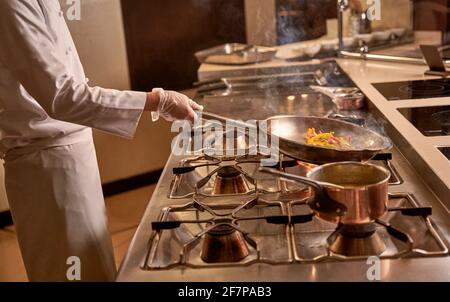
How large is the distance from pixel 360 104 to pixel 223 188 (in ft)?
2.53

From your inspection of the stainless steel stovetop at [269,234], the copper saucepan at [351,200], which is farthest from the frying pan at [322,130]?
the copper saucepan at [351,200]

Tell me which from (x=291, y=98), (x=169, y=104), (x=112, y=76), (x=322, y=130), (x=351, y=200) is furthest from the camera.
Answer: (x=112, y=76)

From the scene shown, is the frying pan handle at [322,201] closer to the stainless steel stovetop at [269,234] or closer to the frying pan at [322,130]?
the stainless steel stovetop at [269,234]

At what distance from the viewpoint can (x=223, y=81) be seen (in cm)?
227

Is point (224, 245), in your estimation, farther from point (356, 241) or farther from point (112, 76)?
point (112, 76)

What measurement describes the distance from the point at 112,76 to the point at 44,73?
1.84 m

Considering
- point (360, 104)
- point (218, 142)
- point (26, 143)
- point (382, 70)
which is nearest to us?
point (26, 143)

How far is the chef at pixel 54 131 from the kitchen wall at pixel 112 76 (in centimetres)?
145

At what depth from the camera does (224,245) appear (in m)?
0.93

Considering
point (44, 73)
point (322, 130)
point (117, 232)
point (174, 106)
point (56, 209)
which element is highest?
point (44, 73)

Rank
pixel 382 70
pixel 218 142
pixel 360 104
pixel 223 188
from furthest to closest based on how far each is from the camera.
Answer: pixel 382 70 < pixel 360 104 < pixel 218 142 < pixel 223 188

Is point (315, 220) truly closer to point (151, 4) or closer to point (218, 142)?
point (218, 142)

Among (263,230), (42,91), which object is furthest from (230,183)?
(42,91)
